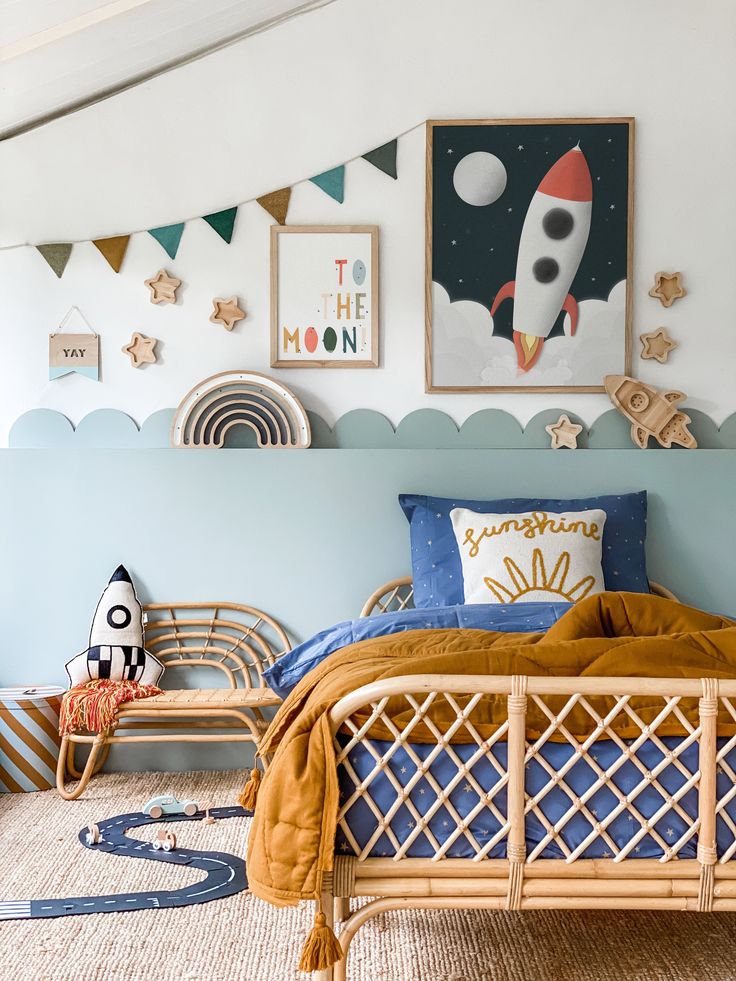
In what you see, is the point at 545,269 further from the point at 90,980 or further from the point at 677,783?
the point at 90,980

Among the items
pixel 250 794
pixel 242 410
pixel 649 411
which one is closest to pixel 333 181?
pixel 242 410

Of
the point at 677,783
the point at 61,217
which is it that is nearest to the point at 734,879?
the point at 677,783

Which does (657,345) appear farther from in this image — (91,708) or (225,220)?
(91,708)

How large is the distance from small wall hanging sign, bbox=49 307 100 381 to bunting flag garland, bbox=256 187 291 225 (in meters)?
0.71

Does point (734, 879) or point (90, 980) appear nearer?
point (734, 879)

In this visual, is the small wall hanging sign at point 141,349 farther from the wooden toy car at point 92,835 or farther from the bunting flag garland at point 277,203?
the wooden toy car at point 92,835

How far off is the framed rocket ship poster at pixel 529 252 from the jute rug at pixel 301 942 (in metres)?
1.71

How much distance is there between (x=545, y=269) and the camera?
10.4 ft

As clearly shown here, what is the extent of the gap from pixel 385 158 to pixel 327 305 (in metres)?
0.52

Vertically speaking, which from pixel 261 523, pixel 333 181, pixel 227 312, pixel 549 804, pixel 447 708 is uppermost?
pixel 333 181

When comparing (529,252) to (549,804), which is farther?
(529,252)

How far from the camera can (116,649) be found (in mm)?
2979

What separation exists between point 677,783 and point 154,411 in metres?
2.17

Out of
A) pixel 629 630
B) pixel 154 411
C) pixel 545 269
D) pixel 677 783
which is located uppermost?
pixel 545 269
